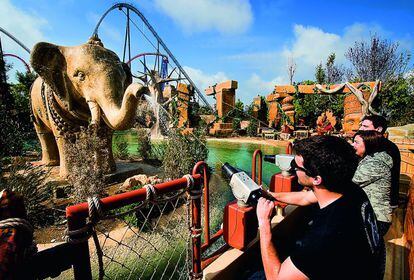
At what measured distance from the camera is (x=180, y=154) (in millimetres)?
5277

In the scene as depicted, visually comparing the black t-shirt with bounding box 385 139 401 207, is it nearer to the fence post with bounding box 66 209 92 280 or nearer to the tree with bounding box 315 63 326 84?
the fence post with bounding box 66 209 92 280

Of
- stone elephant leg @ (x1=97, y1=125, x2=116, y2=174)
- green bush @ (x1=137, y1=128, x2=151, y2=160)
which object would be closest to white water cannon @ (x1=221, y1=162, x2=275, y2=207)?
stone elephant leg @ (x1=97, y1=125, x2=116, y2=174)

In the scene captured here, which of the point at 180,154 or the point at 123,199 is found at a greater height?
the point at 123,199

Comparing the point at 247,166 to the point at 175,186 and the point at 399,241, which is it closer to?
the point at 399,241

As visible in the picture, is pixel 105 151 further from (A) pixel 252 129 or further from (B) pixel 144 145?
(A) pixel 252 129

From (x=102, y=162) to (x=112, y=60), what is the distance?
1856mm

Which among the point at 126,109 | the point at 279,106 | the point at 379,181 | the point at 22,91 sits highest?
the point at 22,91

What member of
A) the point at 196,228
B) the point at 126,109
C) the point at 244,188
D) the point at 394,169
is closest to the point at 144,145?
the point at 126,109

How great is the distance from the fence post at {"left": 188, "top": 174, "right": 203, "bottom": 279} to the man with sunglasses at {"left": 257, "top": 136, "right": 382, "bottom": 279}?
398 mm

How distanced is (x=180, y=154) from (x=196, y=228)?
151 inches

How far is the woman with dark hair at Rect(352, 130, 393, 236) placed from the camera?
2213 millimetres

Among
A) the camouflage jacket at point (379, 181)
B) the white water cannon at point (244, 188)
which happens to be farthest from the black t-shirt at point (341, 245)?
the camouflage jacket at point (379, 181)

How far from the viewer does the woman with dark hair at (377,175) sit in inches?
87.1

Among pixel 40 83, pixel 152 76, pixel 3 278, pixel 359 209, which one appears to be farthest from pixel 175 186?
pixel 152 76
